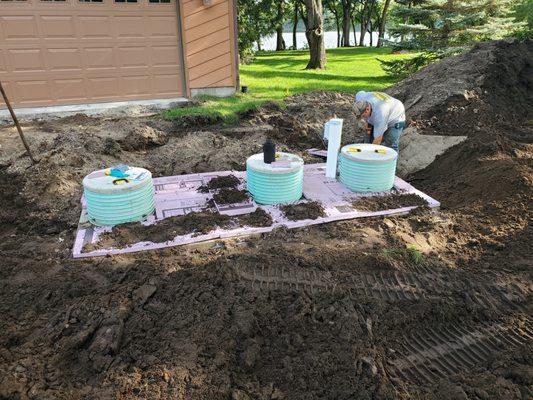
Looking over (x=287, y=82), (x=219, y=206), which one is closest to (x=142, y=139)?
(x=219, y=206)

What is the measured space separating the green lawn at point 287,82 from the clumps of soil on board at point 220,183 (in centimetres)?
361

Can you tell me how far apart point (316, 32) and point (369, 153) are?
10808mm

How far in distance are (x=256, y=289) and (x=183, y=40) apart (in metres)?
8.24

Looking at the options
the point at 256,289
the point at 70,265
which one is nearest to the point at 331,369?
the point at 256,289

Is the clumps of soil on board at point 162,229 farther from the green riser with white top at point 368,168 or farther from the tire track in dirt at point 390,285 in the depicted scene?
the green riser with white top at point 368,168

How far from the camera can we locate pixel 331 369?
2738 millimetres

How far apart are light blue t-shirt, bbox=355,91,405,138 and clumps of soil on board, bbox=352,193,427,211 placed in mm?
1098

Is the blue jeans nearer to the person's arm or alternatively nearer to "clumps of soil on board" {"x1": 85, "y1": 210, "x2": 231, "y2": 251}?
the person's arm

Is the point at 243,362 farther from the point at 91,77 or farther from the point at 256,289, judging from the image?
the point at 91,77

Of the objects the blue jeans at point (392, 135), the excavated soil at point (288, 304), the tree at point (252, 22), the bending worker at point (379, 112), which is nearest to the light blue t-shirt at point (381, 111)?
the bending worker at point (379, 112)

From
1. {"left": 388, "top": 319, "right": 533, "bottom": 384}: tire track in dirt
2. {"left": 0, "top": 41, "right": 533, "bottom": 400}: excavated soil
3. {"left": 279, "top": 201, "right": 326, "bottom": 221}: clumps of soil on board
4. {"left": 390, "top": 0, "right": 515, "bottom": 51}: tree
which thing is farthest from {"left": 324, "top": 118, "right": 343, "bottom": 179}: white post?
{"left": 390, "top": 0, "right": 515, "bottom": 51}: tree

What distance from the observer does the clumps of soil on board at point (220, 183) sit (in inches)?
214

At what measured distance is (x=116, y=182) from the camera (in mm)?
4500

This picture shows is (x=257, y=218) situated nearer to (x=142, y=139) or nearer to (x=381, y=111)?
(x=381, y=111)
